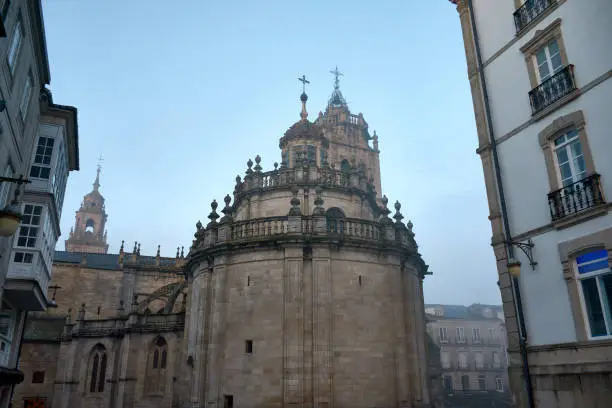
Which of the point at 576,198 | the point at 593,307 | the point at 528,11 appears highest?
the point at 528,11

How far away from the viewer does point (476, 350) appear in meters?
67.0

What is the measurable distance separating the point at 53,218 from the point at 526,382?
16187 millimetres

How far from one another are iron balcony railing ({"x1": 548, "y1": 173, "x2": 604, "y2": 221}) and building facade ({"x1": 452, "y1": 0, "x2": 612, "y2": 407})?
1.0 inches

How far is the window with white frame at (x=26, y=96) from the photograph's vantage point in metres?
14.0

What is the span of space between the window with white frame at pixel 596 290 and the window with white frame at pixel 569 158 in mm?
1929

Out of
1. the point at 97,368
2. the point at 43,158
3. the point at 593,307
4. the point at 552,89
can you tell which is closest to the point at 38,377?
the point at 97,368

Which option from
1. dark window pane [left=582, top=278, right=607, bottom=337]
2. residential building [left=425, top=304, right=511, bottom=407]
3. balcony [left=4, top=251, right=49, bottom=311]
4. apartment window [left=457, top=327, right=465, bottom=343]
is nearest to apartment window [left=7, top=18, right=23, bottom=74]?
balcony [left=4, top=251, right=49, bottom=311]

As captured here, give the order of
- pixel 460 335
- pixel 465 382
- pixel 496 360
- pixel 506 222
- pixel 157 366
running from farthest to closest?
pixel 460 335 → pixel 496 360 → pixel 465 382 → pixel 157 366 → pixel 506 222

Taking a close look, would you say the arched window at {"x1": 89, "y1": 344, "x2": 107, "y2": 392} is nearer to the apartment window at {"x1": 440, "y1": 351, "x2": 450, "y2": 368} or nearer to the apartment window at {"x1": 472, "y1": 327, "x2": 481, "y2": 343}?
the apartment window at {"x1": 440, "y1": 351, "x2": 450, "y2": 368}

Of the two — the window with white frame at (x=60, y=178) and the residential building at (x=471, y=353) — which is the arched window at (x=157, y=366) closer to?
the window with white frame at (x=60, y=178)

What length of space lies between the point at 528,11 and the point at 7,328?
19692 millimetres

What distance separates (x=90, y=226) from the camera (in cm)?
8894

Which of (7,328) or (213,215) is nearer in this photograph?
(7,328)

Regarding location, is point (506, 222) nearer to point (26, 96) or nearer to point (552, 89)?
point (552, 89)
